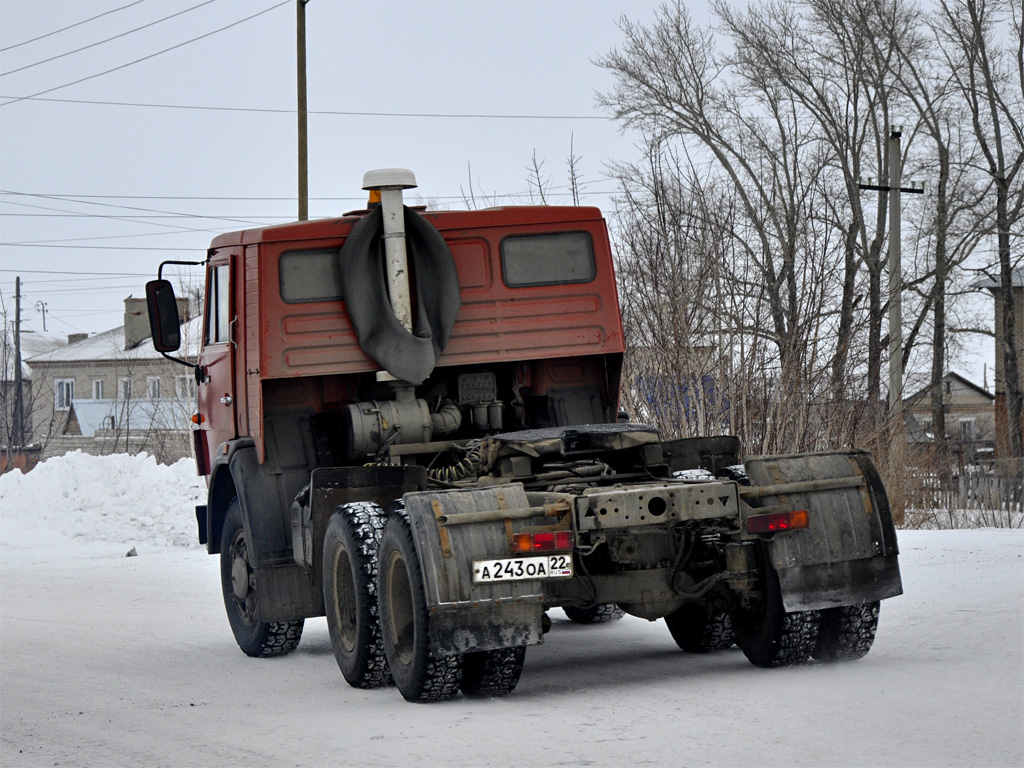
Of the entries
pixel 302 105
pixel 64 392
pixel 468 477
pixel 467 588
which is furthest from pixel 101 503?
pixel 64 392

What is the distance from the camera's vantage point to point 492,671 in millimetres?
7062

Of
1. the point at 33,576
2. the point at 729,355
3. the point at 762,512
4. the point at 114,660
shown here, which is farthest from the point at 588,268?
the point at 33,576

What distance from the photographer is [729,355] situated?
49.8ft

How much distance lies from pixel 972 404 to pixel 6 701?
82.8 metres

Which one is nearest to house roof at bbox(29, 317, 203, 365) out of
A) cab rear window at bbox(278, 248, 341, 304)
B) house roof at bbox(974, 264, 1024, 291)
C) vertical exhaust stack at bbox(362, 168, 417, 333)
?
house roof at bbox(974, 264, 1024, 291)

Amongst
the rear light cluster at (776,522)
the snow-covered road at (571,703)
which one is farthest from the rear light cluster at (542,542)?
the rear light cluster at (776,522)

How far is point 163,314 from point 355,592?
3.28m

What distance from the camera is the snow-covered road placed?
578cm

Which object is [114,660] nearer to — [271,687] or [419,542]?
[271,687]

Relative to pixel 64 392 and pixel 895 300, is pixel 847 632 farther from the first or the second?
pixel 64 392

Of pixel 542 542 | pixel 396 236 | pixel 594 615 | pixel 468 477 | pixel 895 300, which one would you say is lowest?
pixel 594 615

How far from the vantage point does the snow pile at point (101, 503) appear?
19672mm

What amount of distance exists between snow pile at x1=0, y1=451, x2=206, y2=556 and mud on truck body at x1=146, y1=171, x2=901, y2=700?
9825mm

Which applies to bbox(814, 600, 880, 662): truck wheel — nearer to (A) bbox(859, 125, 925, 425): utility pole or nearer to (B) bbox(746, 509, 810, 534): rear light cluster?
(B) bbox(746, 509, 810, 534): rear light cluster
